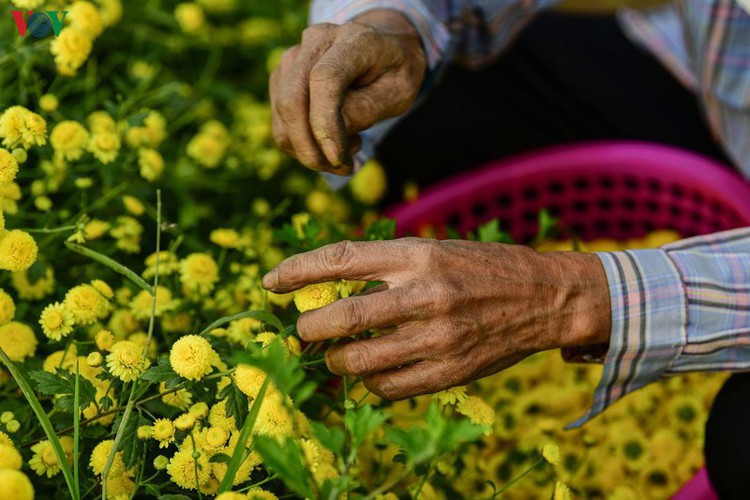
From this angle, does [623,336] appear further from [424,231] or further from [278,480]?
[424,231]

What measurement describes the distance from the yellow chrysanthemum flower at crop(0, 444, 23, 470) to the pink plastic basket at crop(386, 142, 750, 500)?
0.71 meters

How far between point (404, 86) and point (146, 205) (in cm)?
36

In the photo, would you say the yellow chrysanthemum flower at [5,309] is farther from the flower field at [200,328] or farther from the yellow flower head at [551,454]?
the yellow flower head at [551,454]

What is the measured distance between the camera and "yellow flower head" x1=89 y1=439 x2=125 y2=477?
2.15 feet

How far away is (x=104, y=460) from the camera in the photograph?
0.66m

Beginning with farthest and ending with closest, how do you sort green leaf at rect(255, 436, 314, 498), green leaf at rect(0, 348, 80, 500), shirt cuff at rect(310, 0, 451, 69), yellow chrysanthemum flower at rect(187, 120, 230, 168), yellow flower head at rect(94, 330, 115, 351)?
yellow chrysanthemum flower at rect(187, 120, 230, 168), shirt cuff at rect(310, 0, 451, 69), yellow flower head at rect(94, 330, 115, 351), green leaf at rect(0, 348, 80, 500), green leaf at rect(255, 436, 314, 498)

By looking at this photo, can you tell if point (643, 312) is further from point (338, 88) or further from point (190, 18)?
point (190, 18)

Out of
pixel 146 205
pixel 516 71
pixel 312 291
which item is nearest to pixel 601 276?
pixel 312 291

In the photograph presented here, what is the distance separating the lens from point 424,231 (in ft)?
4.04

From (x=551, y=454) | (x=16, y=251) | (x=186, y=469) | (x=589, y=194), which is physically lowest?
(x=589, y=194)

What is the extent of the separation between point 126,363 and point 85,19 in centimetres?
45

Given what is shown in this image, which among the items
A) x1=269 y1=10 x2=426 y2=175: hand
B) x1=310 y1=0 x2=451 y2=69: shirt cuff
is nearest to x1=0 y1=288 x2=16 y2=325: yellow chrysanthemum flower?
x1=269 y1=10 x2=426 y2=175: hand

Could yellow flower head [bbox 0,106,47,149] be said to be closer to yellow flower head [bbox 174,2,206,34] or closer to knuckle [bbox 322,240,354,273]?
knuckle [bbox 322,240,354,273]

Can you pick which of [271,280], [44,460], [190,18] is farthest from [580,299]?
[190,18]
